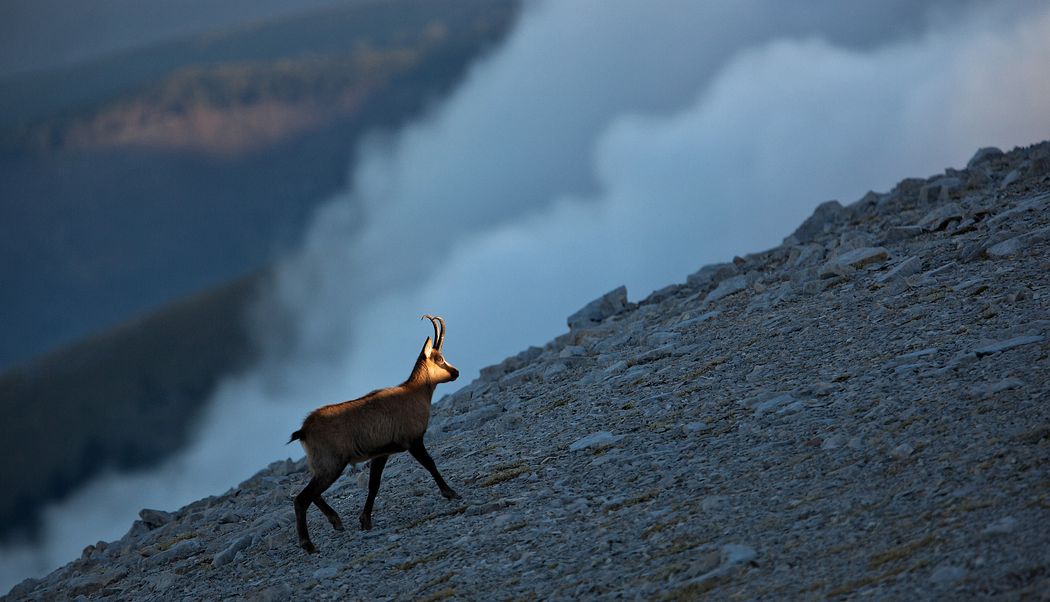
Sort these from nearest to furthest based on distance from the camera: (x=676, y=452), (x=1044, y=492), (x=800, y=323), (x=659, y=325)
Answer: (x=1044, y=492) < (x=676, y=452) < (x=800, y=323) < (x=659, y=325)

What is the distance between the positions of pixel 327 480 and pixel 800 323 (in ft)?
22.3

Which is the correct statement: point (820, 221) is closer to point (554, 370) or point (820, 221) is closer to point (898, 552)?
point (554, 370)

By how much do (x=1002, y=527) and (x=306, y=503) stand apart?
6.70 meters

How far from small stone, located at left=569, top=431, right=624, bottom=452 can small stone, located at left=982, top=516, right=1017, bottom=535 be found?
4987 mm

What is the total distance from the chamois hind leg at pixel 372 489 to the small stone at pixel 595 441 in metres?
2.15

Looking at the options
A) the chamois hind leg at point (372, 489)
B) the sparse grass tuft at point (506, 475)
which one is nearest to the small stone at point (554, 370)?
the sparse grass tuft at point (506, 475)

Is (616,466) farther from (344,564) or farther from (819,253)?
(819,253)

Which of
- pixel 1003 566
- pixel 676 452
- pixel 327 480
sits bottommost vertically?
pixel 1003 566

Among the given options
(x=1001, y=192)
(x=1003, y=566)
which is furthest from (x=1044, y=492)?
(x=1001, y=192)

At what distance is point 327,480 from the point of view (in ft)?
36.7

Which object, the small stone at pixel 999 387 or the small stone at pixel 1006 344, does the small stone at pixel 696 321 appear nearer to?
the small stone at pixel 1006 344

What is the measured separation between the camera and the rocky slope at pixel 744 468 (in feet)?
25.6

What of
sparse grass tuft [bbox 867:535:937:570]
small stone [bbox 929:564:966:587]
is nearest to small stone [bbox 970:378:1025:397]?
sparse grass tuft [bbox 867:535:937:570]

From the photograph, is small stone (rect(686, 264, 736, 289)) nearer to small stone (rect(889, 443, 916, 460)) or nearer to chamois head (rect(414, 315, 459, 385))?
chamois head (rect(414, 315, 459, 385))
